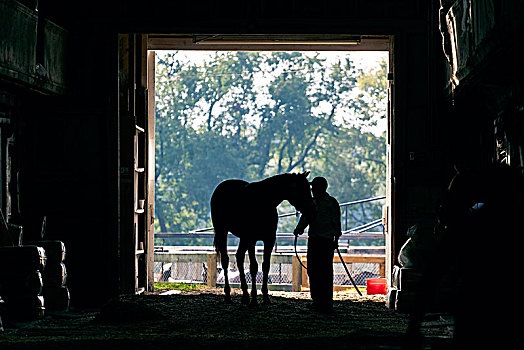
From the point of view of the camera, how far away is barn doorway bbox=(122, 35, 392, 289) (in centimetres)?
1458

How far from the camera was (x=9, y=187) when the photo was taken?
12398 mm

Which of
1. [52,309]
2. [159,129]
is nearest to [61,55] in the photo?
[52,309]

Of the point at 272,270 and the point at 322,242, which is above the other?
the point at 322,242

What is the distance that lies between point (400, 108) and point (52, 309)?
563cm

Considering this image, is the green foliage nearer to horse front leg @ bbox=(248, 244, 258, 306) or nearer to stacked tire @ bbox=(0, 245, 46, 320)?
horse front leg @ bbox=(248, 244, 258, 306)

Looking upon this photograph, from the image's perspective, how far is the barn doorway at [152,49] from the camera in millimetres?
14578

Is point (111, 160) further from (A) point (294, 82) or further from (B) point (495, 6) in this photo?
(A) point (294, 82)

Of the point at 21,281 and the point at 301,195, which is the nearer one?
the point at 21,281

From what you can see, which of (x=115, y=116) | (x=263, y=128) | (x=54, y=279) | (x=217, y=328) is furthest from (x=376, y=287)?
(x=263, y=128)

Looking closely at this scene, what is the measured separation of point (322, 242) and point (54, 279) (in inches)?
138

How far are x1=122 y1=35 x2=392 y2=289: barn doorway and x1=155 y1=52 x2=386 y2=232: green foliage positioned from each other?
23.7 meters

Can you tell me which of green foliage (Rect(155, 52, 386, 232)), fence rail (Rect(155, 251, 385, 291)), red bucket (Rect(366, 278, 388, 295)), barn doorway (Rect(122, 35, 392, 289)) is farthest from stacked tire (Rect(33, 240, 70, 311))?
green foliage (Rect(155, 52, 386, 232))

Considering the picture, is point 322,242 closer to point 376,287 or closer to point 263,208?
point 263,208

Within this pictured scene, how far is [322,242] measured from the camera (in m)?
11.2
